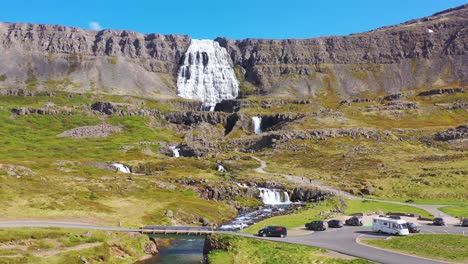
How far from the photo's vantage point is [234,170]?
594 feet

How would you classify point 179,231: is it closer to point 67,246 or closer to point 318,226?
point 67,246

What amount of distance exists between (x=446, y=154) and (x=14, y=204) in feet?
554

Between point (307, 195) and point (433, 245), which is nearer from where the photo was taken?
point (433, 245)

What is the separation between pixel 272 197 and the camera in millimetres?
134500

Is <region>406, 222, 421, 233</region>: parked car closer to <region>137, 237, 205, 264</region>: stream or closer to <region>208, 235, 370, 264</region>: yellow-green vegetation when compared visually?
<region>208, 235, 370, 264</region>: yellow-green vegetation

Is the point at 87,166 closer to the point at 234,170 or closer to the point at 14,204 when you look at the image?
the point at 234,170

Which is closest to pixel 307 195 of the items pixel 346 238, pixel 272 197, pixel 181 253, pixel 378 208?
pixel 272 197

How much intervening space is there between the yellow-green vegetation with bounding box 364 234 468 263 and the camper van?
4.48m

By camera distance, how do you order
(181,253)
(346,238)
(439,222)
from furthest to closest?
1. (439,222)
2. (181,253)
3. (346,238)

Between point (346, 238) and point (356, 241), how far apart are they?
2534 mm

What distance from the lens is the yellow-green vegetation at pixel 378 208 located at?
9516 centimetres

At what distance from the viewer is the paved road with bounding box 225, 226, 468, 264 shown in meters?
48.5

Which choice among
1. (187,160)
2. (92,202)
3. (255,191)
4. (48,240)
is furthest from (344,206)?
(187,160)

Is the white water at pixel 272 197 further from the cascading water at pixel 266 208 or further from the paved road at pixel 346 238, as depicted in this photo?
the paved road at pixel 346 238
